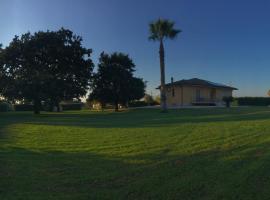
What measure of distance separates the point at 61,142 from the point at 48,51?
3015 cm

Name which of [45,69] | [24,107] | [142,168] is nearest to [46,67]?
[45,69]

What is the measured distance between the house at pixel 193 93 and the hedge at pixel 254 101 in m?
2.74

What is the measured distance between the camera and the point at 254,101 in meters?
55.4

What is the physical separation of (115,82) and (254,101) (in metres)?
19.5

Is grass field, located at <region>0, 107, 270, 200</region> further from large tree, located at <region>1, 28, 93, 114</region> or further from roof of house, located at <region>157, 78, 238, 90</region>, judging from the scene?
roof of house, located at <region>157, 78, 238, 90</region>

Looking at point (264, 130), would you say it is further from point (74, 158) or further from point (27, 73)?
point (27, 73)

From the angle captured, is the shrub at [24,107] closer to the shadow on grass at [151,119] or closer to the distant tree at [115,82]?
the distant tree at [115,82]

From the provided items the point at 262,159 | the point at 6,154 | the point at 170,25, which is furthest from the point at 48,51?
the point at 262,159

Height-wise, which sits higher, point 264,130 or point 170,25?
point 170,25

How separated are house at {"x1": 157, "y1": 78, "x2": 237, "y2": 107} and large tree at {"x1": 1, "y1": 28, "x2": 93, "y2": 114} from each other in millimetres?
15808

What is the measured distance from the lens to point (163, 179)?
8.27 meters

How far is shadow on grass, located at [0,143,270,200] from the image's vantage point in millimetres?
7449

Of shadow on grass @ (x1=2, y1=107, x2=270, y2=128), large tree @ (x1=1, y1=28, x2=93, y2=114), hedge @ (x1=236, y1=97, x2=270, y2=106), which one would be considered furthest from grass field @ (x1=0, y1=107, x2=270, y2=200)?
hedge @ (x1=236, y1=97, x2=270, y2=106)

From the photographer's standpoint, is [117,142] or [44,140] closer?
[117,142]
